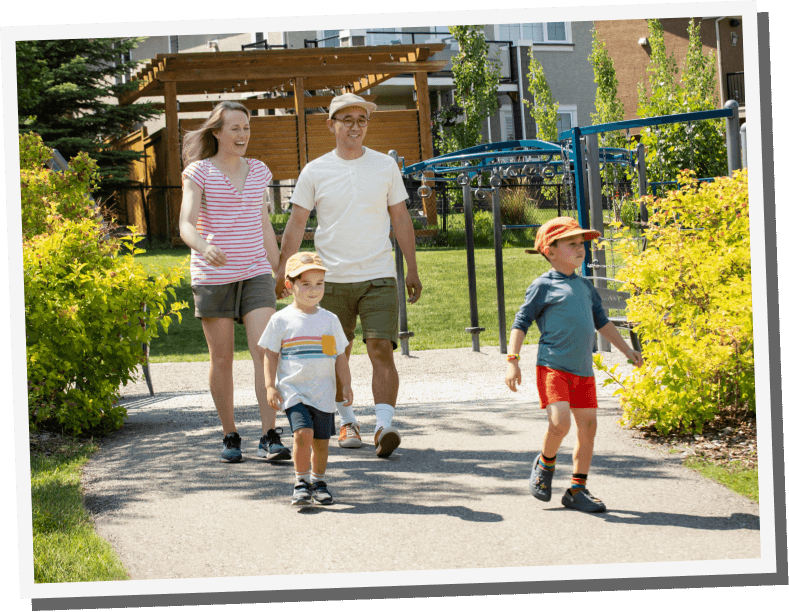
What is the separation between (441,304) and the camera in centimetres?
1272

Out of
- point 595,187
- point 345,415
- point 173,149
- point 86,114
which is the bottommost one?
point 345,415

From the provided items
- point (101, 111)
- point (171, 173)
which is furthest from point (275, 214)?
point (101, 111)

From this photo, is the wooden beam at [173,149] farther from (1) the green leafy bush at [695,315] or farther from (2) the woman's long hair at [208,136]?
(1) the green leafy bush at [695,315]

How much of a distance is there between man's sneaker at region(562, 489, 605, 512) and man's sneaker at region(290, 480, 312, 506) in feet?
3.84

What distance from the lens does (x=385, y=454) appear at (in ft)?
16.1

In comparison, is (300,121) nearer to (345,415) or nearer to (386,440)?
(345,415)

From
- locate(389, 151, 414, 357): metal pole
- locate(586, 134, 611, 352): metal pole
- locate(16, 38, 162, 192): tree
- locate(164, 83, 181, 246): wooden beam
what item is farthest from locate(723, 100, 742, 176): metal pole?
locate(164, 83, 181, 246): wooden beam

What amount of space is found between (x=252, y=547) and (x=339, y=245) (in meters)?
1.84

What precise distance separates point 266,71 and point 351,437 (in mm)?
11165

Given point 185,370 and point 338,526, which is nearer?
point 338,526

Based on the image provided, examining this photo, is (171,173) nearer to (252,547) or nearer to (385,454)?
(385,454)

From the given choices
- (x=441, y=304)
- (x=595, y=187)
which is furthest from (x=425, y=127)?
(x=595, y=187)

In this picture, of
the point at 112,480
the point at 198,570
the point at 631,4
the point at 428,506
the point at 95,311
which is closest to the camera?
the point at 198,570

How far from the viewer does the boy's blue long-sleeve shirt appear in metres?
3.90
